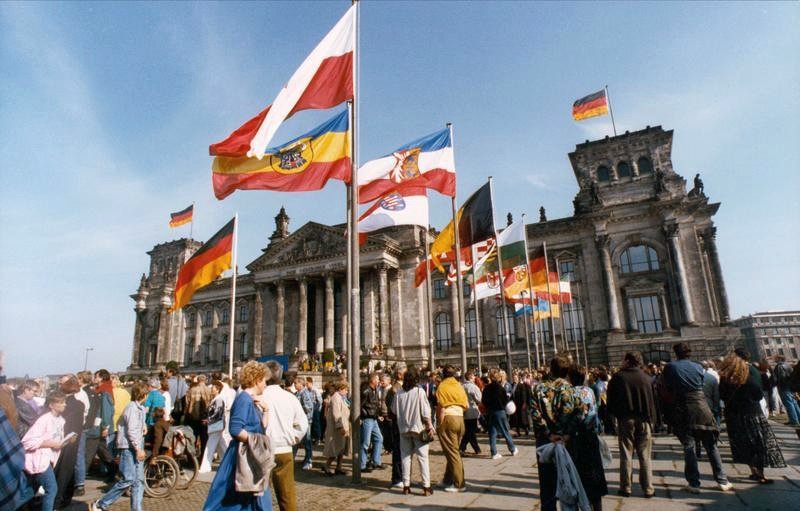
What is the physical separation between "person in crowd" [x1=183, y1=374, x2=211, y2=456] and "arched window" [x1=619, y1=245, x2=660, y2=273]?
34.7 meters

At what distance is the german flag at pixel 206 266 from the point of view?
1405cm

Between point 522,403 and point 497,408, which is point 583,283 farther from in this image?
point 497,408

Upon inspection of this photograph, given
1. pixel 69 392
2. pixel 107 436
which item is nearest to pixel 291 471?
pixel 69 392

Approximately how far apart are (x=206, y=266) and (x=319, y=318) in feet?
113

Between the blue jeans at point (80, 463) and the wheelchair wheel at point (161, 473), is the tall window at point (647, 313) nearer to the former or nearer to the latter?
the wheelchair wheel at point (161, 473)

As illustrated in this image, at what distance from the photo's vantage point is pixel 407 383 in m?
8.72

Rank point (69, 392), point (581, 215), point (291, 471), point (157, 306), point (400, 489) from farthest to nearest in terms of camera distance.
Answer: point (157, 306), point (581, 215), point (400, 489), point (69, 392), point (291, 471)

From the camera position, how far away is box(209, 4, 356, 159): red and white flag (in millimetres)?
10211

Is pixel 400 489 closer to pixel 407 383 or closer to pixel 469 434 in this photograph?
pixel 407 383

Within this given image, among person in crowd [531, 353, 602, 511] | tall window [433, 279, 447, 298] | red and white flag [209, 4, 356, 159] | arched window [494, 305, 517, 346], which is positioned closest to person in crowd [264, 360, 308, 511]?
person in crowd [531, 353, 602, 511]

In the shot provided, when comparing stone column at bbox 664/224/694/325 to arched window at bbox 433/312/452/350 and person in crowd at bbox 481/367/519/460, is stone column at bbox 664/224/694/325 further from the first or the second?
person in crowd at bbox 481/367/519/460

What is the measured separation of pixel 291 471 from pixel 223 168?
295 inches

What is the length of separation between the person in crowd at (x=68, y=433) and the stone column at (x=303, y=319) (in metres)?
38.4

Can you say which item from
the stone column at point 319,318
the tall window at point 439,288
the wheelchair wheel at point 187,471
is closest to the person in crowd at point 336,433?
the wheelchair wheel at point 187,471
